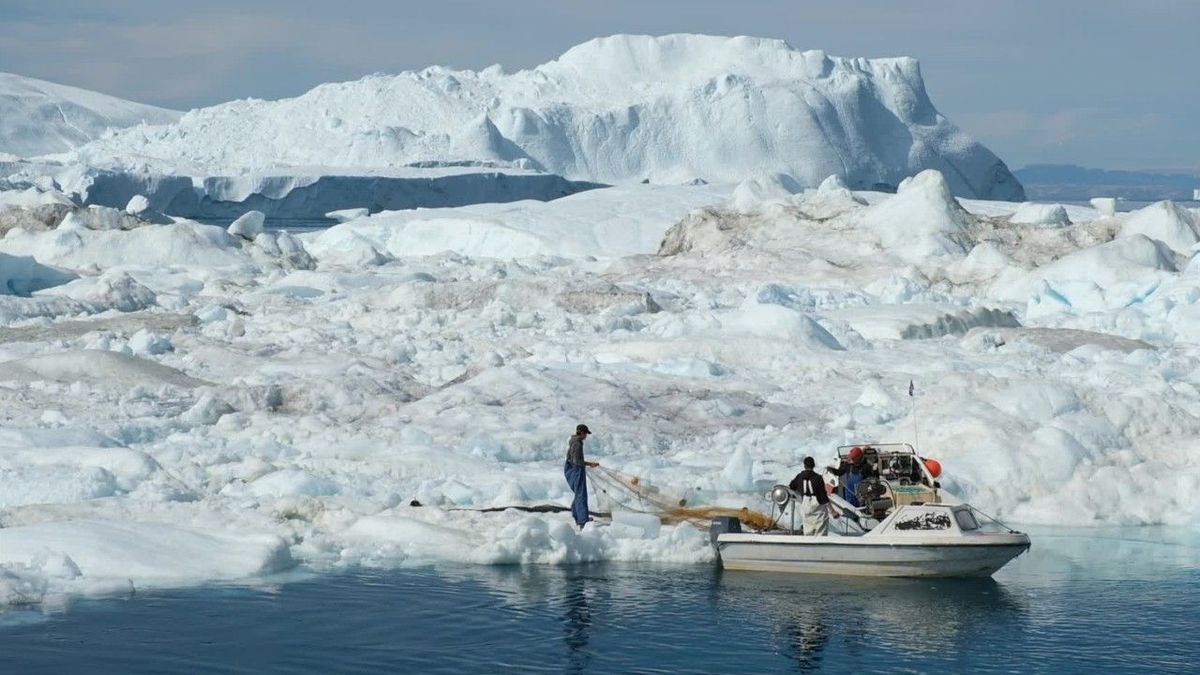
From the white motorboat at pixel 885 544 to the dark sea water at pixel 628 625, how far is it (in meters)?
0.16

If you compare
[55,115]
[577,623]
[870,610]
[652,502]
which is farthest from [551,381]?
[55,115]

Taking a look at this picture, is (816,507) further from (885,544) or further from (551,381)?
(551,381)

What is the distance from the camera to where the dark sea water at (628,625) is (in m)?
10.2

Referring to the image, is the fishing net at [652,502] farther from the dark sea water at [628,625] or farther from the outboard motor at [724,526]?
the dark sea water at [628,625]

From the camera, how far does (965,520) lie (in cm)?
1312

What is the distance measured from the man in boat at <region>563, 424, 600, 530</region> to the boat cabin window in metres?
3.27

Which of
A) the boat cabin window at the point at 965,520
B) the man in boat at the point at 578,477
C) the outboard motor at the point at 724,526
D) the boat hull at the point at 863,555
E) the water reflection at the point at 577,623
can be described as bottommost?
the water reflection at the point at 577,623

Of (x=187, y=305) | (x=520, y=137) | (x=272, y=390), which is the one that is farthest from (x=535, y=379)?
(x=520, y=137)

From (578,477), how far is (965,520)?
3.48 m

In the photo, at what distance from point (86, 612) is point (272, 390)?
28.6ft

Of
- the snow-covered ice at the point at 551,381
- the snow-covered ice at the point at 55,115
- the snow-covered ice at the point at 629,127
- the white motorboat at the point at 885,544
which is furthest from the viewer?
the snow-covered ice at the point at 55,115

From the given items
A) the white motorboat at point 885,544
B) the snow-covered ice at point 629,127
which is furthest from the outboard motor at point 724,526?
the snow-covered ice at point 629,127

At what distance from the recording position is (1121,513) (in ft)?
52.0

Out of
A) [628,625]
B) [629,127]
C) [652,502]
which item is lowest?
[628,625]
